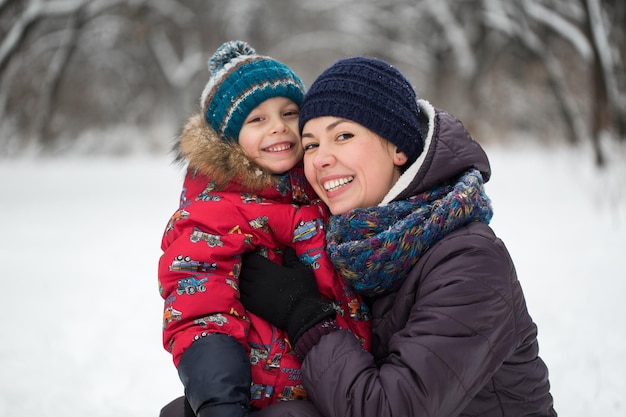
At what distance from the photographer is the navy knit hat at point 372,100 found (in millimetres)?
1895

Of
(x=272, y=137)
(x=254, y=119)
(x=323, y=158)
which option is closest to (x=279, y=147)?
(x=272, y=137)

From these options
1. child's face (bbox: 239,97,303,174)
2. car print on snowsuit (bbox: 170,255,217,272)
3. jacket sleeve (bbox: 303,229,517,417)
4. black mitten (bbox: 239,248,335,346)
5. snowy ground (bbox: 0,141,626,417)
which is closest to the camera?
jacket sleeve (bbox: 303,229,517,417)

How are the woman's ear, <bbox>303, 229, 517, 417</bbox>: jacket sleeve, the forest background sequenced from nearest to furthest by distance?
1. <bbox>303, 229, 517, 417</bbox>: jacket sleeve
2. the woman's ear
3. the forest background

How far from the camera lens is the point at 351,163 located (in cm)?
191

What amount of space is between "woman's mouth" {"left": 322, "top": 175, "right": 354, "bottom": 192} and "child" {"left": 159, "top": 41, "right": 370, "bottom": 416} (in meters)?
0.17

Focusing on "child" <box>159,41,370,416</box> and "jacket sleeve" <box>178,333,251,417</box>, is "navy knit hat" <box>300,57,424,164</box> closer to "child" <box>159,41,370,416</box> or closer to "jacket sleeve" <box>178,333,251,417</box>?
"child" <box>159,41,370,416</box>

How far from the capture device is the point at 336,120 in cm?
192

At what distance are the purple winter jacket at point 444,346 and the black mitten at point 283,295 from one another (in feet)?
0.42

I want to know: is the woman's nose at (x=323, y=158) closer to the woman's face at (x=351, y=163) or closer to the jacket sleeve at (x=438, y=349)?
the woman's face at (x=351, y=163)

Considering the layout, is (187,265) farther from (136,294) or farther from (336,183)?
(136,294)

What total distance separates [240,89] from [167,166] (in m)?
12.9

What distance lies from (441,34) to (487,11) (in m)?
6.37

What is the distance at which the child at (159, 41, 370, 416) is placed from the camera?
1.71 m

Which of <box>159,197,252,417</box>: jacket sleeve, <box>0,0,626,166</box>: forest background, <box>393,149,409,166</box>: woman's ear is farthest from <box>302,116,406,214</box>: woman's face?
<box>0,0,626,166</box>: forest background
